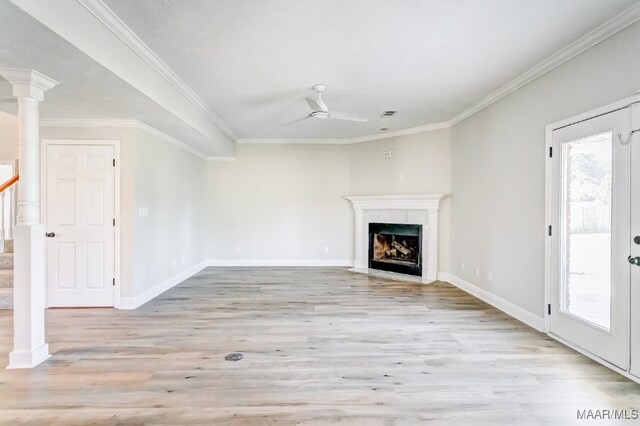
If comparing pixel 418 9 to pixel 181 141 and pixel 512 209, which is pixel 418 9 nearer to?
pixel 512 209

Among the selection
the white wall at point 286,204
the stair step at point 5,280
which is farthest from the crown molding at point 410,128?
the stair step at point 5,280

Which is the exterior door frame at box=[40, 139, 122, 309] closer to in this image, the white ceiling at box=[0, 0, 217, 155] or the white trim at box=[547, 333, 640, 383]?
the white ceiling at box=[0, 0, 217, 155]

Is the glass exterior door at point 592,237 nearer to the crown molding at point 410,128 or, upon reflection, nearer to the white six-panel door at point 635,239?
the white six-panel door at point 635,239

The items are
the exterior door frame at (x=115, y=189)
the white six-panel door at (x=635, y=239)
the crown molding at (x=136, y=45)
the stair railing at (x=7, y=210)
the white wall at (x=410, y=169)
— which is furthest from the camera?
the white wall at (x=410, y=169)

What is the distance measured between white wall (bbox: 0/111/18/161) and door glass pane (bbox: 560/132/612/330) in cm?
781

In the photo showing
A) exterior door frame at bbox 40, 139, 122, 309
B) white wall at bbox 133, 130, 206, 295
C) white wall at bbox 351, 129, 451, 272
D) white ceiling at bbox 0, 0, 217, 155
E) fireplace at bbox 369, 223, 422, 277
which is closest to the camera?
white ceiling at bbox 0, 0, 217, 155

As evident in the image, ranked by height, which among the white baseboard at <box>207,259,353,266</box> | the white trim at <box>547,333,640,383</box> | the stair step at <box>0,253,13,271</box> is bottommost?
the white trim at <box>547,333,640,383</box>

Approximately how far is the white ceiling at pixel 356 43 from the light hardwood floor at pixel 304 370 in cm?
287

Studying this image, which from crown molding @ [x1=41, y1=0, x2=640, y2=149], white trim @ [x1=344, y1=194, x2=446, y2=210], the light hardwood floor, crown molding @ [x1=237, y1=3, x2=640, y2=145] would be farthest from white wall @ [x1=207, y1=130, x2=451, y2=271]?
the light hardwood floor

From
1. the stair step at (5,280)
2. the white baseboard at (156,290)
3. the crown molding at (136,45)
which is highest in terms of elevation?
the crown molding at (136,45)

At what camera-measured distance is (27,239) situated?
2689mm

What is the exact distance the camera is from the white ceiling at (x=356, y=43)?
235cm

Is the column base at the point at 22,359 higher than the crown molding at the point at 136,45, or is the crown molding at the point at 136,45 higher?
the crown molding at the point at 136,45

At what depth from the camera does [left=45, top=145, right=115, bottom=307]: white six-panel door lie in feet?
13.7
